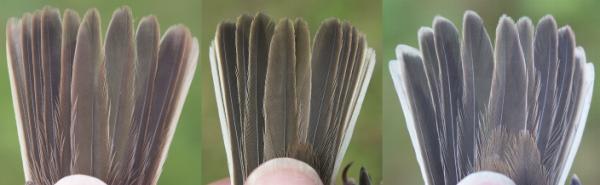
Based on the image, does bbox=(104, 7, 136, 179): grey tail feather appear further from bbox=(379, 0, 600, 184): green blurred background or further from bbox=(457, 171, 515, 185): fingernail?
bbox=(457, 171, 515, 185): fingernail

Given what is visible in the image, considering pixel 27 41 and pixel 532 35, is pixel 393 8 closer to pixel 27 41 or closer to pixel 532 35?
pixel 532 35

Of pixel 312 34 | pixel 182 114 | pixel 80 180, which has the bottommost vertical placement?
pixel 80 180

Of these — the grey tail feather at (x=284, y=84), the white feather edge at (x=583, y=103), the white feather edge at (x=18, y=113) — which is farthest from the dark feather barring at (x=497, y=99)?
the white feather edge at (x=18, y=113)

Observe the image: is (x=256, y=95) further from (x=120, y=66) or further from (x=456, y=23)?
(x=456, y=23)

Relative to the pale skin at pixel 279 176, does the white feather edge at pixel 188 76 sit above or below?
above

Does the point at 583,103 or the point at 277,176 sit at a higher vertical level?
the point at 583,103

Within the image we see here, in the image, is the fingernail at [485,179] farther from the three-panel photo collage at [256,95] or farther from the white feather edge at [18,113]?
the white feather edge at [18,113]

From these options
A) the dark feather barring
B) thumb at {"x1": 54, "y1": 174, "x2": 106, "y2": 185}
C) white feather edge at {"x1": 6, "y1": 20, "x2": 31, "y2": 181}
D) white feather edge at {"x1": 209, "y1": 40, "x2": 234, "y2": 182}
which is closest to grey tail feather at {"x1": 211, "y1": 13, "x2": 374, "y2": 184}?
white feather edge at {"x1": 209, "y1": 40, "x2": 234, "y2": 182}

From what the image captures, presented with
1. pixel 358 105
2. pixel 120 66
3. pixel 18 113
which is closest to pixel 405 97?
pixel 358 105
